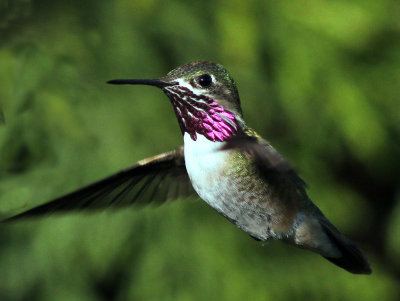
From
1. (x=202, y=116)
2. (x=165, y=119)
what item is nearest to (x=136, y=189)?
(x=202, y=116)

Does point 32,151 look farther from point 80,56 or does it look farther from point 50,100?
point 80,56

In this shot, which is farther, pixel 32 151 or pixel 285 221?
pixel 32 151

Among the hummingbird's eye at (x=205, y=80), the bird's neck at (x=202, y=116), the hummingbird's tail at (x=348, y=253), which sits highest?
the hummingbird's eye at (x=205, y=80)

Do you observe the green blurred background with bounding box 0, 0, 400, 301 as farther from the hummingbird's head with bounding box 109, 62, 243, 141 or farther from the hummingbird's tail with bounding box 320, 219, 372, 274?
the hummingbird's head with bounding box 109, 62, 243, 141

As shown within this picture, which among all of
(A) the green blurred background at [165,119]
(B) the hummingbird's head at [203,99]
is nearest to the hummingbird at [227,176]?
(B) the hummingbird's head at [203,99]

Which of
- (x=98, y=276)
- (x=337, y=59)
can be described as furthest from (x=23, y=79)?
(x=337, y=59)

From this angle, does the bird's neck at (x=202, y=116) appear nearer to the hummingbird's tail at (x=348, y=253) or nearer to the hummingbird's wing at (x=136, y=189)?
the hummingbird's wing at (x=136, y=189)

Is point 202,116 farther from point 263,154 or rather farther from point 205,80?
point 263,154

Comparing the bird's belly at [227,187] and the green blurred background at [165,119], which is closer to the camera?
the bird's belly at [227,187]
